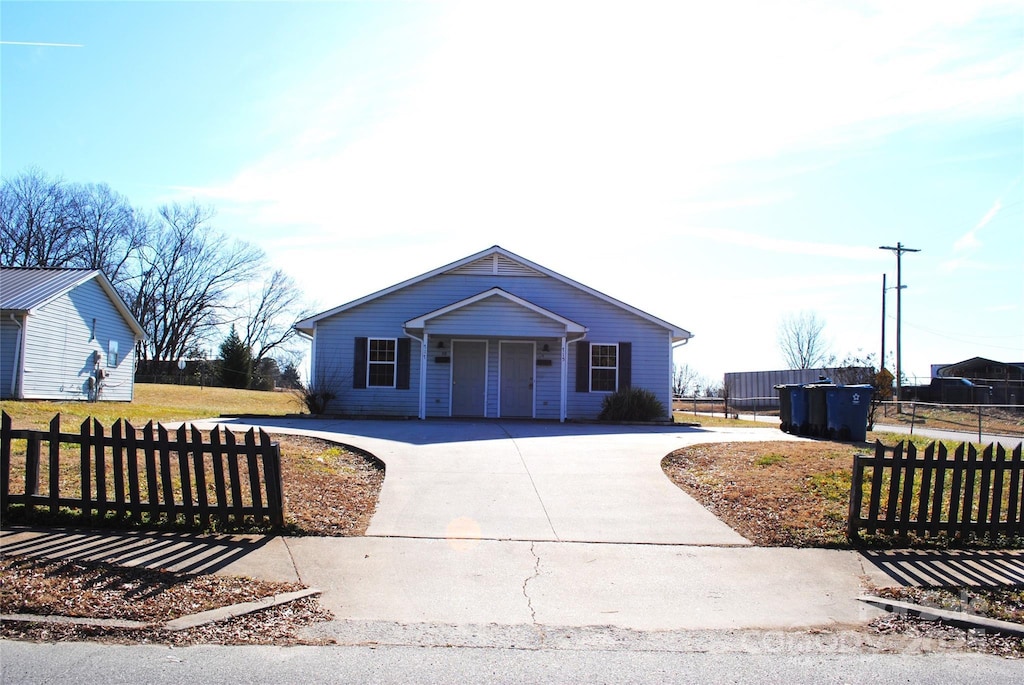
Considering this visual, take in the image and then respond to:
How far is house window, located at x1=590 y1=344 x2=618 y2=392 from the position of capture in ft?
73.0

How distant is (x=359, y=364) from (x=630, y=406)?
7.86m

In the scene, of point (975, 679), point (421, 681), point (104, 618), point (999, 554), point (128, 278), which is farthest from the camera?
point (128, 278)

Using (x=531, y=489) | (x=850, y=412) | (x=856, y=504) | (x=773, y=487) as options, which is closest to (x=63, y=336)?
(x=531, y=489)

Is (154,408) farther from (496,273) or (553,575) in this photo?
(553,575)

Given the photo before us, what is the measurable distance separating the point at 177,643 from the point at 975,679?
477 centimetres

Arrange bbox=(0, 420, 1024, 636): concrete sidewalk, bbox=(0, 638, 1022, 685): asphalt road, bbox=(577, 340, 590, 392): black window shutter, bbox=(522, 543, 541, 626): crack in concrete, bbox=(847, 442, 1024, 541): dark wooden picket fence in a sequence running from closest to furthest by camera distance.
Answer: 1. bbox=(0, 638, 1022, 685): asphalt road
2. bbox=(522, 543, 541, 626): crack in concrete
3. bbox=(0, 420, 1024, 636): concrete sidewalk
4. bbox=(847, 442, 1024, 541): dark wooden picket fence
5. bbox=(577, 340, 590, 392): black window shutter

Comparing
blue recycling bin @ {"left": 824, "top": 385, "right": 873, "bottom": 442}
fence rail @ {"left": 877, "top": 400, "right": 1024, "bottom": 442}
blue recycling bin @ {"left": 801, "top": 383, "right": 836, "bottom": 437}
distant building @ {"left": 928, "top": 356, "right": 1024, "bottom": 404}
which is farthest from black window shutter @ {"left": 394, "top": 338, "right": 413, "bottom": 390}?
distant building @ {"left": 928, "top": 356, "right": 1024, "bottom": 404}

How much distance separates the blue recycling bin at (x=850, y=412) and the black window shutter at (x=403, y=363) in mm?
11393

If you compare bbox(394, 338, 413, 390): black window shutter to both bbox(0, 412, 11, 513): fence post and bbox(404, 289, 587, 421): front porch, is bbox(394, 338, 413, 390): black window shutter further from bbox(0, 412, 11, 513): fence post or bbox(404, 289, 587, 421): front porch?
bbox(0, 412, 11, 513): fence post

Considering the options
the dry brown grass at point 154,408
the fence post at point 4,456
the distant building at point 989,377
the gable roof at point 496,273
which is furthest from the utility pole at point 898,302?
the fence post at point 4,456

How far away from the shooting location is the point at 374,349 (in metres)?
22.0

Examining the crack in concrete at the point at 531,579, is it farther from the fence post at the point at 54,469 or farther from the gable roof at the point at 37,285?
the gable roof at the point at 37,285

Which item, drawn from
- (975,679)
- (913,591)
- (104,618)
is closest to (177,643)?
(104,618)

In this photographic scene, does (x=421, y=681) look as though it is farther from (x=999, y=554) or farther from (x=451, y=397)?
(x=451, y=397)
